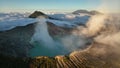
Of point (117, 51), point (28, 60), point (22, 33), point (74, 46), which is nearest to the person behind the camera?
point (28, 60)

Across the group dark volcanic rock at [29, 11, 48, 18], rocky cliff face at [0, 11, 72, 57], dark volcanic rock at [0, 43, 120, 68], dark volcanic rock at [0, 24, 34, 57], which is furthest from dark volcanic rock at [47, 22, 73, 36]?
dark volcanic rock at [29, 11, 48, 18]

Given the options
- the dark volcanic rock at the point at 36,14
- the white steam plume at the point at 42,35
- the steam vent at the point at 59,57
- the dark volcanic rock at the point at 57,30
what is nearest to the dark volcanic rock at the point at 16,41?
the steam vent at the point at 59,57

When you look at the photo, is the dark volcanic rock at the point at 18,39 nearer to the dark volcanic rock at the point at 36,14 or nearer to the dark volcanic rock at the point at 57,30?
the dark volcanic rock at the point at 57,30

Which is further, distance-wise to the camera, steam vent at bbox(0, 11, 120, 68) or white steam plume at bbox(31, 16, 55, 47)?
white steam plume at bbox(31, 16, 55, 47)

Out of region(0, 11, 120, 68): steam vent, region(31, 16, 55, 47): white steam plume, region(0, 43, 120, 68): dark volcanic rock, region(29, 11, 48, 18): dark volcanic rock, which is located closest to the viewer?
region(0, 43, 120, 68): dark volcanic rock

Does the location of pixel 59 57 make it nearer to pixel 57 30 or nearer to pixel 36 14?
pixel 57 30

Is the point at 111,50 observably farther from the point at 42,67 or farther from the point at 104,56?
the point at 42,67

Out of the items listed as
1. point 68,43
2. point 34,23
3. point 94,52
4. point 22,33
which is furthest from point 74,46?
point 34,23

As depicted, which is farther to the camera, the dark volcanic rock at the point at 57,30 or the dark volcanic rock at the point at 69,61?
the dark volcanic rock at the point at 57,30

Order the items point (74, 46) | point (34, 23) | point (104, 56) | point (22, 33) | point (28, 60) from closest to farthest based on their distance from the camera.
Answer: point (28, 60) → point (104, 56) → point (74, 46) → point (22, 33) → point (34, 23)

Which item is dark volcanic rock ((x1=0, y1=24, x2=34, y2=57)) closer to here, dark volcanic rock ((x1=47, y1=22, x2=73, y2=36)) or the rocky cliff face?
the rocky cliff face

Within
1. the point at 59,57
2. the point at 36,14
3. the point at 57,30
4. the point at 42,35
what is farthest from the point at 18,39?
the point at 36,14
